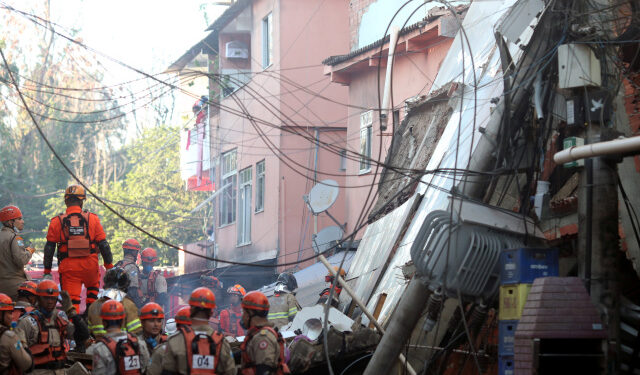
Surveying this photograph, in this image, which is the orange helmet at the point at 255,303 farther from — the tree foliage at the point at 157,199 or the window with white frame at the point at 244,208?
the tree foliage at the point at 157,199

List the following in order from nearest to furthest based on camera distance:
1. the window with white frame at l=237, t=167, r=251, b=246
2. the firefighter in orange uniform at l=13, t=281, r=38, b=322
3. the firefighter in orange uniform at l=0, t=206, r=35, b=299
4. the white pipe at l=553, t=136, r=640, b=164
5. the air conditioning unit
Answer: the white pipe at l=553, t=136, r=640, b=164, the firefighter in orange uniform at l=13, t=281, r=38, b=322, the firefighter in orange uniform at l=0, t=206, r=35, b=299, the window with white frame at l=237, t=167, r=251, b=246, the air conditioning unit

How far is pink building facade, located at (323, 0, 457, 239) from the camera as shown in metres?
19.7

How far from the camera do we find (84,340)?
10.8 m

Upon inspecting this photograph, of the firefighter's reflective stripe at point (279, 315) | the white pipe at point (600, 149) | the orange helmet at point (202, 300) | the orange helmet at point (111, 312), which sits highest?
the white pipe at point (600, 149)

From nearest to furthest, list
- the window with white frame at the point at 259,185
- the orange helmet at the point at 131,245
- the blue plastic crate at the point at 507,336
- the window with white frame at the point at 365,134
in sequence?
the blue plastic crate at the point at 507,336 → the orange helmet at the point at 131,245 → the window with white frame at the point at 365,134 → the window with white frame at the point at 259,185

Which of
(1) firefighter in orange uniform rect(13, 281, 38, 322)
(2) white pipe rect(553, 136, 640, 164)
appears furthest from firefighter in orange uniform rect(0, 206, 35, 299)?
(2) white pipe rect(553, 136, 640, 164)

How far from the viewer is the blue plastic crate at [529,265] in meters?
8.59

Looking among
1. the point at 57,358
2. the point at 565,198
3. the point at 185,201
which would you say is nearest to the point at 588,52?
the point at 565,198

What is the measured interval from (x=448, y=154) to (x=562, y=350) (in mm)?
5072

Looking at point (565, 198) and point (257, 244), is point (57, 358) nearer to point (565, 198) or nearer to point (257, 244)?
point (565, 198)

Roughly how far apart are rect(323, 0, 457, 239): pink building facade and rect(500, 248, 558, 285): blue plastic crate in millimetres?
10236

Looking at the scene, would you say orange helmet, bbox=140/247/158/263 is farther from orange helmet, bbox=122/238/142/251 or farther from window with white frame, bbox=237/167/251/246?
window with white frame, bbox=237/167/251/246

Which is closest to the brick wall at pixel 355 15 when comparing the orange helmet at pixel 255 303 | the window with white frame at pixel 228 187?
the window with white frame at pixel 228 187

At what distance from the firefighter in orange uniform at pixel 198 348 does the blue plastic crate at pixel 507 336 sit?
2.68 meters
